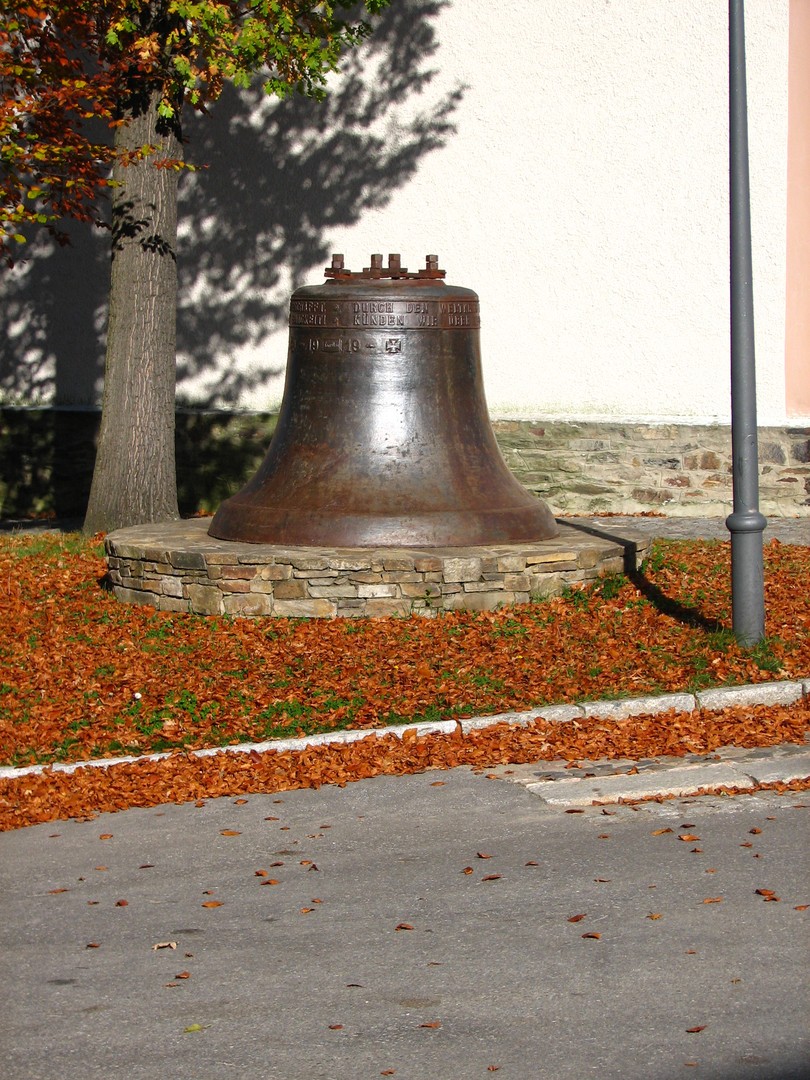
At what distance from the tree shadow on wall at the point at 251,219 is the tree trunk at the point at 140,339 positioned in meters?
2.56

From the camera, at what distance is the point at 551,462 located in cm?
1459

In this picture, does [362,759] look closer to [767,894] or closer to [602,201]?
[767,894]

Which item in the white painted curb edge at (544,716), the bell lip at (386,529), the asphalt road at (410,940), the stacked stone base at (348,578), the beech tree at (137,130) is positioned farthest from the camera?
the beech tree at (137,130)

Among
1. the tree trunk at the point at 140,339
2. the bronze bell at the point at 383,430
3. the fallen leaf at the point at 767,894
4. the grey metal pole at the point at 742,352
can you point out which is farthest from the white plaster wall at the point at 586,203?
the fallen leaf at the point at 767,894

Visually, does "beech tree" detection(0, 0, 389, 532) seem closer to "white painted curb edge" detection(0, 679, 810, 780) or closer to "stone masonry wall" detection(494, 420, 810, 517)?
"stone masonry wall" detection(494, 420, 810, 517)

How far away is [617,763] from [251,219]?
10016 millimetres

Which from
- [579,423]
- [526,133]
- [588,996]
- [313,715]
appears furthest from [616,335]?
[588,996]

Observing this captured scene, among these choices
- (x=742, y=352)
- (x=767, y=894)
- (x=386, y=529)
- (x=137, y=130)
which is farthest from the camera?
(x=137, y=130)

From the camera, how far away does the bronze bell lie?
996 cm

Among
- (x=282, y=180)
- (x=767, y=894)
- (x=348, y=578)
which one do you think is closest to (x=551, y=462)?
(x=282, y=180)

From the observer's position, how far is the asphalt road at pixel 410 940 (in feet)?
13.2

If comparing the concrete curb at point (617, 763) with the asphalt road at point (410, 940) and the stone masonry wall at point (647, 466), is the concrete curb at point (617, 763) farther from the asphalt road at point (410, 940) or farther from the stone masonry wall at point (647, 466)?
the stone masonry wall at point (647, 466)

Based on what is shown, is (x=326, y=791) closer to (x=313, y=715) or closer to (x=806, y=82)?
(x=313, y=715)

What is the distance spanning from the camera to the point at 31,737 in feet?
24.1
